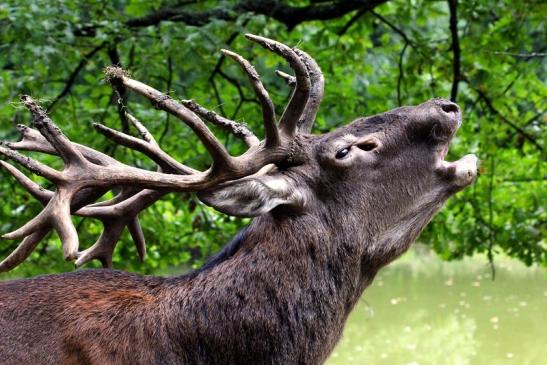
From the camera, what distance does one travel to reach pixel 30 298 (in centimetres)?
351

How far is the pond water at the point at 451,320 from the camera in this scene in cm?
1276

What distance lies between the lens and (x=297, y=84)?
12.1ft

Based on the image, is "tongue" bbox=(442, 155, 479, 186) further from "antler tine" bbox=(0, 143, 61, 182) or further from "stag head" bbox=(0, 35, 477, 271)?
"antler tine" bbox=(0, 143, 61, 182)

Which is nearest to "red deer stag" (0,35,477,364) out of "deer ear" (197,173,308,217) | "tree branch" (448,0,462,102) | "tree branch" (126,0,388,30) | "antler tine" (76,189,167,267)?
"deer ear" (197,173,308,217)

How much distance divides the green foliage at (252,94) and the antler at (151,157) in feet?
11.7

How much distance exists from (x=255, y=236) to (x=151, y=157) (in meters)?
0.51

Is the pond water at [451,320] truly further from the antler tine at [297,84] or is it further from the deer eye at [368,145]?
the antler tine at [297,84]

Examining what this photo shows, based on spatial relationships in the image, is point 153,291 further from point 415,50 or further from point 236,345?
point 415,50

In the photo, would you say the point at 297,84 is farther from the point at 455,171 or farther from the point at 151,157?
the point at 455,171

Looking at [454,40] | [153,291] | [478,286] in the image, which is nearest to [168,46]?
[454,40]

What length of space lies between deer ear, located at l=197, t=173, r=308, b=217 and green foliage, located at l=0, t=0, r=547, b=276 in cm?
393

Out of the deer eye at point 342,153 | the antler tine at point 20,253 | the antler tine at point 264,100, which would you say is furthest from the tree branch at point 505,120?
the antler tine at point 20,253

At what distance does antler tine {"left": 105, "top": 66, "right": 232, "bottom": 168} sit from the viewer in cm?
346

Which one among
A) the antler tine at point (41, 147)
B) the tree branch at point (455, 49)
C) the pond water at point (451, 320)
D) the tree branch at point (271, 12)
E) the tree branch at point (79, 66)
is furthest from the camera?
the pond water at point (451, 320)
